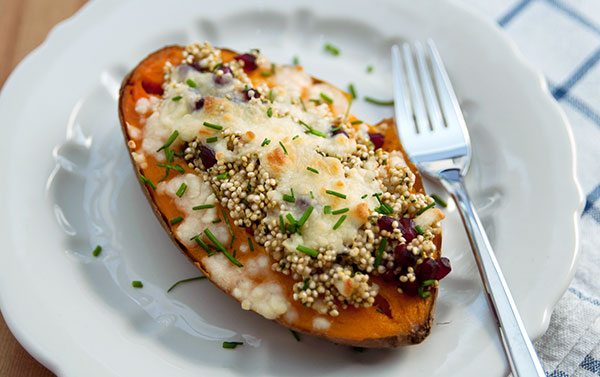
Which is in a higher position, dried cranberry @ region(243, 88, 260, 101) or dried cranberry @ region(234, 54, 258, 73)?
dried cranberry @ region(243, 88, 260, 101)

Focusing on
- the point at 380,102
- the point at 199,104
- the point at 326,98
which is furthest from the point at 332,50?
the point at 199,104

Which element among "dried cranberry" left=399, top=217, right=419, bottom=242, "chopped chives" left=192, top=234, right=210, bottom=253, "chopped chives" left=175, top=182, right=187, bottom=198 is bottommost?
"chopped chives" left=192, top=234, right=210, bottom=253

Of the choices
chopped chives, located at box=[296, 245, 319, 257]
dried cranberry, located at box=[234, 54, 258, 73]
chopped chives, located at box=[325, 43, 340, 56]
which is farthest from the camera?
chopped chives, located at box=[325, 43, 340, 56]

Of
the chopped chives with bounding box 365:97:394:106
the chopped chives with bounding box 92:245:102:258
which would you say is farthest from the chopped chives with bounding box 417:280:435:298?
the chopped chives with bounding box 92:245:102:258

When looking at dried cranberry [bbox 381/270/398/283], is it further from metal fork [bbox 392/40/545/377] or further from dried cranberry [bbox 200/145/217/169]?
dried cranberry [bbox 200/145/217/169]

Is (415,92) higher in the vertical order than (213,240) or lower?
higher

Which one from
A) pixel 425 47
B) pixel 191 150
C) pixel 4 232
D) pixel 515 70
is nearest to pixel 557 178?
pixel 515 70

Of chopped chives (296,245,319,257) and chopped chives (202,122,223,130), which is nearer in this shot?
chopped chives (296,245,319,257)

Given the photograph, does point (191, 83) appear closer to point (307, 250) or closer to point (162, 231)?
point (162, 231)
